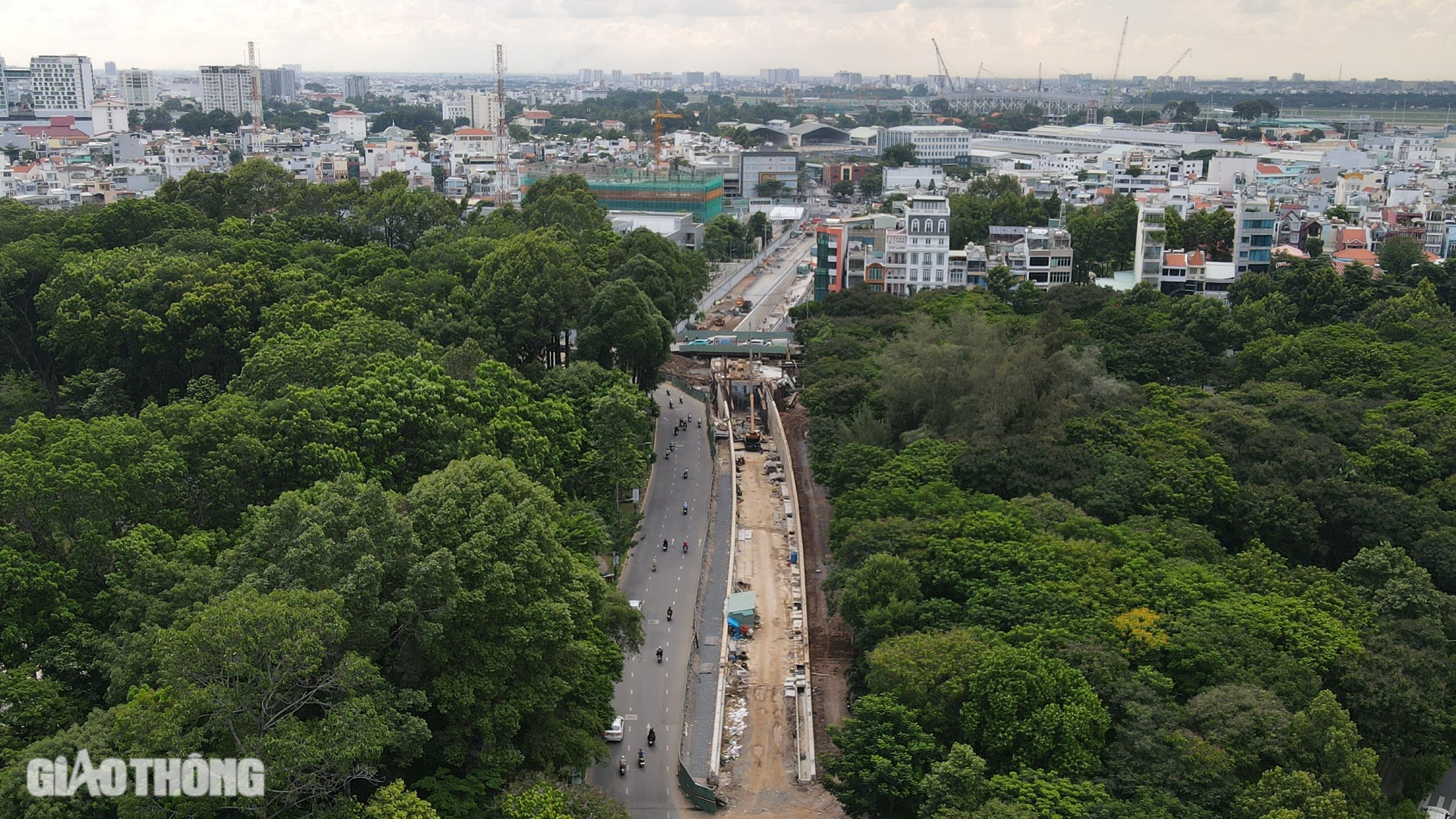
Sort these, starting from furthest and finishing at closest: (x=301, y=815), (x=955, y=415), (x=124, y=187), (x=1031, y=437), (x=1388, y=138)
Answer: (x=1388, y=138) → (x=124, y=187) → (x=955, y=415) → (x=1031, y=437) → (x=301, y=815)

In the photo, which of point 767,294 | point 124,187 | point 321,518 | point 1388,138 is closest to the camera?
point 321,518

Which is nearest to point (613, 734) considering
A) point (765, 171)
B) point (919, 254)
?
point (919, 254)

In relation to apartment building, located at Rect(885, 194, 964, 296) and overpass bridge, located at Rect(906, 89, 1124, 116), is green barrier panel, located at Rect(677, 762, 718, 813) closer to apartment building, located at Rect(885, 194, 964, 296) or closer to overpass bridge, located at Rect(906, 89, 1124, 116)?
apartment building, located at Rect(885, 194, 964, 296)

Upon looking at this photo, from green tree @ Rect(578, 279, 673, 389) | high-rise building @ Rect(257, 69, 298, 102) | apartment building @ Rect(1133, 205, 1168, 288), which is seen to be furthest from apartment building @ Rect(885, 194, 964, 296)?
high-rise building @ Rect(257, 69, 298, 102)

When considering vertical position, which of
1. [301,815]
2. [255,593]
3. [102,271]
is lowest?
[301,815]

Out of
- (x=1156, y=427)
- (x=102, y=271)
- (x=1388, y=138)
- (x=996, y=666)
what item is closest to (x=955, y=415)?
(x=1156, y=427)

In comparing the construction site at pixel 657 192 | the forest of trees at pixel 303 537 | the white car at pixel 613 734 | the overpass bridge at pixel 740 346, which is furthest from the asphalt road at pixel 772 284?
the white car at pixel 613 734

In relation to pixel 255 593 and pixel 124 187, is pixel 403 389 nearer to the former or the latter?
pixel 255 593
